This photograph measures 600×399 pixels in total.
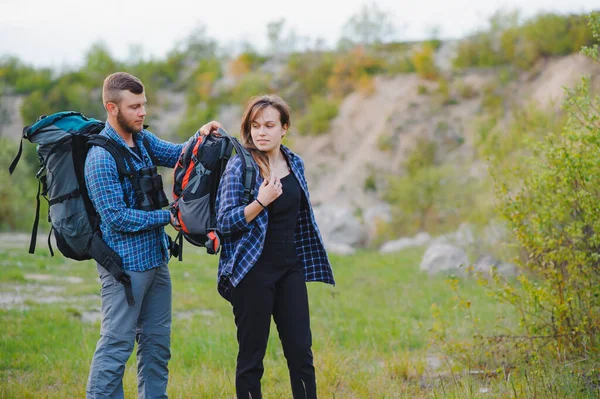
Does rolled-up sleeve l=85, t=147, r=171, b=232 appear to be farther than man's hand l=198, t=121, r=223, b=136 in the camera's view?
No

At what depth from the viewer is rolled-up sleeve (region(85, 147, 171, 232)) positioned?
369 cm

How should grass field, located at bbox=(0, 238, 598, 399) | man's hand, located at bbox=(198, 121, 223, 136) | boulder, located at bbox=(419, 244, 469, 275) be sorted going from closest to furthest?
man's hand, located at bbox=(198, 121, 223, 136) → grass field, located at bbox=(0, 238, 598, 399) → boulder, located at bbox=(419, 244, 469, 275)

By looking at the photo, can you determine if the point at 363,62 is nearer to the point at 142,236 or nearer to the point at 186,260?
the point at 186,260

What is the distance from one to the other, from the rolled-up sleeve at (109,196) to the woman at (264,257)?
1.67 feet

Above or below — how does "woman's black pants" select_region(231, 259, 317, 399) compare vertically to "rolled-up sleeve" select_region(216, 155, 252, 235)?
below

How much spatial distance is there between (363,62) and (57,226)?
31.9 meters

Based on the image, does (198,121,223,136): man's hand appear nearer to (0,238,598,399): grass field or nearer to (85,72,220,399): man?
(85,72,220,399): man

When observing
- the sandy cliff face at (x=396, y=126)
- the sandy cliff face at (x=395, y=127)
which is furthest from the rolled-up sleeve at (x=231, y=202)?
the sandy cliff face at (x=395, y=127)

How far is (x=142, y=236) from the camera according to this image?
3922 millimetres

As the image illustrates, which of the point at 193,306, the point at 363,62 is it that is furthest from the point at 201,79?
the point at 193,306

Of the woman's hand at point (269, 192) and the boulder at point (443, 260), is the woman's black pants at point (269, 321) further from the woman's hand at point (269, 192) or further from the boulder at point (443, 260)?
the boulder at point (443, 260)

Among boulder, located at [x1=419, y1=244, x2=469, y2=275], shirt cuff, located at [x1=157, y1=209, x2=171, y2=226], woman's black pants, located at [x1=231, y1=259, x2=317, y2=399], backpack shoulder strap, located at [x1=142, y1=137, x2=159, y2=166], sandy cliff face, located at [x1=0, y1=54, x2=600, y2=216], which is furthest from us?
sandy cliff face, located at [x1=0, y1=54, x2=600, y2=216]

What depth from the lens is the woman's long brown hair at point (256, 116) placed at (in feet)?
12.6

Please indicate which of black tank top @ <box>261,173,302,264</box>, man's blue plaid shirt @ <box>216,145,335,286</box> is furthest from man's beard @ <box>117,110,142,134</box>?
black tank top @ <box>261,173,302,264</box>
